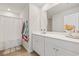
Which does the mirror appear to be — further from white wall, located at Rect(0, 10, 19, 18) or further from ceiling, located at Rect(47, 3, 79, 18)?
white wall, located at Rect(0, 10, 19, 18)

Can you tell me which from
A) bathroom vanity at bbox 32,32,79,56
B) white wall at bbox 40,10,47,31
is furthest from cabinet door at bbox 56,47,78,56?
white wall at bbox 40,10,47,31

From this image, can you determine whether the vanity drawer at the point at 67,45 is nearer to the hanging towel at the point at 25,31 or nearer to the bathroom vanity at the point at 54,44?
the bathroom vanity at the point at 54,44

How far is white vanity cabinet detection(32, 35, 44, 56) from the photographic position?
1.83 meters

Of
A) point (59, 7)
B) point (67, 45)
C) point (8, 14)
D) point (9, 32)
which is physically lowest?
point (67, 45)

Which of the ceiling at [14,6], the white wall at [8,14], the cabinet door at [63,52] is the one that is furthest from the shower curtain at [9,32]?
the cabinet door at [63,52]

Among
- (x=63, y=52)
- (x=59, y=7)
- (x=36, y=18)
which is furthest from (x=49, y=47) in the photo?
(x=59, y=7)

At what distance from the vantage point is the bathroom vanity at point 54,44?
125 cm

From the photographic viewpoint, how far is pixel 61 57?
4.82 feet

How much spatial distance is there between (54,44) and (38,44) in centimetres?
50

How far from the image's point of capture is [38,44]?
6.37 ft

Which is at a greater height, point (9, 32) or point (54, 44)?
point (9, 32)

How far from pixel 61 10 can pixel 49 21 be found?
0.30 meters

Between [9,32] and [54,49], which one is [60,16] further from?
[9,32]

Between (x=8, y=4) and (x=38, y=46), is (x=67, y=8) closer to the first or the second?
(x=38, y=46)
